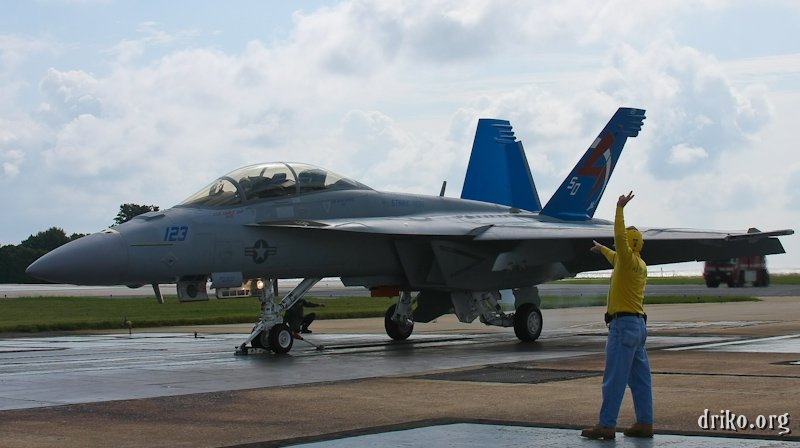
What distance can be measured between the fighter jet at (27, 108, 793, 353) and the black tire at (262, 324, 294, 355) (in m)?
0.02

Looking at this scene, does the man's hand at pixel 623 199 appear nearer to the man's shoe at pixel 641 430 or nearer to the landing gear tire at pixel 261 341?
the man's shoe at pixel 641 430

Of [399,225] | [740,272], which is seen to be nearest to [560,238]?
[399,225]

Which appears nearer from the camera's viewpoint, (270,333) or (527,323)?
(270,333)

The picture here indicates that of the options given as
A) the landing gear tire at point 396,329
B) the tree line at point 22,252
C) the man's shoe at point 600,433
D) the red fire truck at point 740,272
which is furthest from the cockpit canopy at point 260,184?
the tree line at point 22,252

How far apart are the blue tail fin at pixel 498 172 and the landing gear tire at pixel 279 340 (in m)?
9.81

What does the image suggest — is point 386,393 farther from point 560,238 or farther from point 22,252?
point 22,252

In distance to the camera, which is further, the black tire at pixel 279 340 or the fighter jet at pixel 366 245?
the black tire at pixel 279 340

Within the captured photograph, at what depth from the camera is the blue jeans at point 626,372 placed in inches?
319

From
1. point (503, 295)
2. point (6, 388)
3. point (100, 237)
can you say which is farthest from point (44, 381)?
point (503, 295)

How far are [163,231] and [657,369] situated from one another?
750cm

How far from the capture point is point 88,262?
15.1 m

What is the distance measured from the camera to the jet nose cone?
587 inches

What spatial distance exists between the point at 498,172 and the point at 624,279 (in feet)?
58.0

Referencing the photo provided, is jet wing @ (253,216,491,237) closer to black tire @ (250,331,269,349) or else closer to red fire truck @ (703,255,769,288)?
black tire @ (250,331,269,349)
